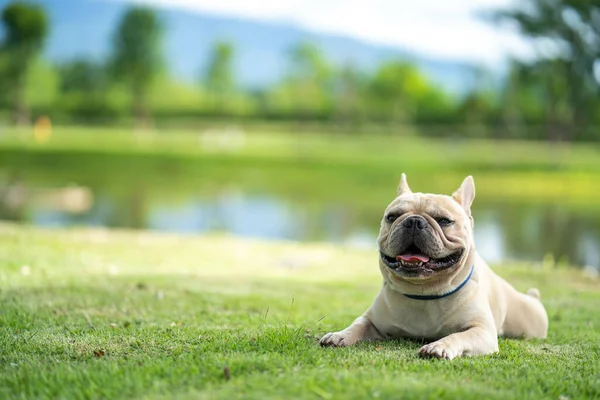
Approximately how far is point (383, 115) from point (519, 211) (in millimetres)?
39819

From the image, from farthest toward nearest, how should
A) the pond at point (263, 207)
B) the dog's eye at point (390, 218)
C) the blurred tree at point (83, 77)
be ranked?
the blurred tree at point (83, 77) → the pond at point (263, 207) → the dog's eye at point (390, 218)

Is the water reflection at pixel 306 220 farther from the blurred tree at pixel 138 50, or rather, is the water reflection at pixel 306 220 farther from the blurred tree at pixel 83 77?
the blurred tree at pixel 83 77

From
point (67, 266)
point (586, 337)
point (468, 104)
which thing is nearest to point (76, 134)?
point (468, 104)

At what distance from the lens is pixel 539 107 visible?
62.1m

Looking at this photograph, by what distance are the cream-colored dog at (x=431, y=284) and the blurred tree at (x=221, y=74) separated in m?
63.7

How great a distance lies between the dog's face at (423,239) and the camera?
4.67 metres

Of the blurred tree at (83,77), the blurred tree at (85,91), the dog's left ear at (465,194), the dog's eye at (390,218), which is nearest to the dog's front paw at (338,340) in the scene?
the dog's eye at (390,218)

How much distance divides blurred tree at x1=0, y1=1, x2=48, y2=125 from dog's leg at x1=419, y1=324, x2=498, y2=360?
52886 mm

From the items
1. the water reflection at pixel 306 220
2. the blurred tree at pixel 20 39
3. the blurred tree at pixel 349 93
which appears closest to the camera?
the water reflection at pixel 306 220

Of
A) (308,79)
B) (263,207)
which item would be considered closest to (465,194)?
(263,207)

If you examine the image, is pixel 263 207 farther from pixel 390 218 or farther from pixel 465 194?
pixel 390 218

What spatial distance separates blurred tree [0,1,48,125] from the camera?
173 feet

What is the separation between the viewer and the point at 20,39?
53562 millimetres

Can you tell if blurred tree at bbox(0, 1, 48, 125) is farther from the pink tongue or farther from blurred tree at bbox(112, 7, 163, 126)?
the pink tongue
